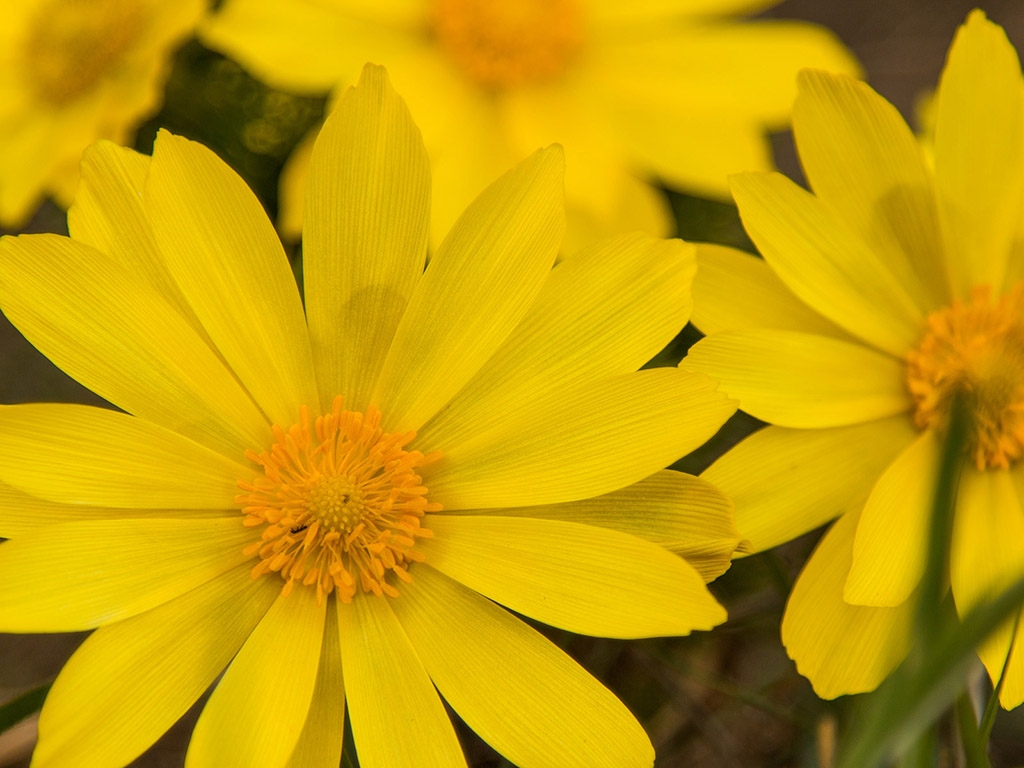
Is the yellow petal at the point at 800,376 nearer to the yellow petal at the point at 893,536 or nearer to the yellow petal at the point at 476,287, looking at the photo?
the yellow petal at the point at 893,536

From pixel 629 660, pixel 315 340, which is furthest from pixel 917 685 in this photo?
pixel 629 660

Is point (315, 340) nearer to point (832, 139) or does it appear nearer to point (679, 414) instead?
point (679, 414)

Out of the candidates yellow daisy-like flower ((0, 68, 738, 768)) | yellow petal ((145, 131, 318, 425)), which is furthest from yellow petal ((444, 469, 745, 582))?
yellow petal ((145, 131, 318, 425))

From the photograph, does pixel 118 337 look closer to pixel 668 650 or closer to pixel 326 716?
pixel 326 716

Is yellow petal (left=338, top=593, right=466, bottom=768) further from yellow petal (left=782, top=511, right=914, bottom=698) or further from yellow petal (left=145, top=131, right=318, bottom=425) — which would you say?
yellow petal (left=782, top=511, right=914, bottom=698)

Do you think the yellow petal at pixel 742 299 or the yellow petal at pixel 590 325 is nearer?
the yellow petal at pixel 590 325

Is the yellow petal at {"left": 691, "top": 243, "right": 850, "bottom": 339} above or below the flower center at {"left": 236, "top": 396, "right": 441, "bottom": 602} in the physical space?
above

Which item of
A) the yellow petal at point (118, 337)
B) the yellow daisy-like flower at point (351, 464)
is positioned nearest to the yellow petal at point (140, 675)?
the yellow daisy-like flower at point (351, 464)
